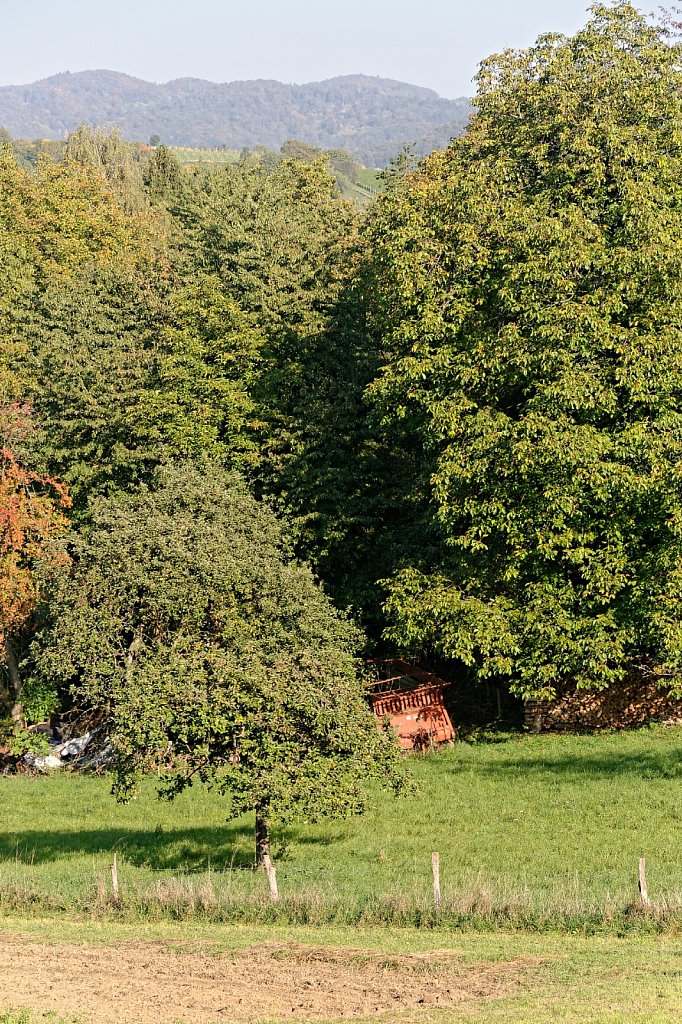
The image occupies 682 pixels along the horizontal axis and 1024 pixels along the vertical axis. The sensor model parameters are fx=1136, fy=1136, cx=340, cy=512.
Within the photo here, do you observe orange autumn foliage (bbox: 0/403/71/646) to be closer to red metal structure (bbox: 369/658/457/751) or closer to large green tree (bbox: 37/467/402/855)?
large green tree (bbox: 37/467/402/855)

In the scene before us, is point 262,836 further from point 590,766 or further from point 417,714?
point 417,714

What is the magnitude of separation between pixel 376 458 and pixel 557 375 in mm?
10935

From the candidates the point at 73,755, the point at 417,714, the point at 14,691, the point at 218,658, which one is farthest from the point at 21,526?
the point at 218,658

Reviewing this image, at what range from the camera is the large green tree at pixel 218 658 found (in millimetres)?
21969

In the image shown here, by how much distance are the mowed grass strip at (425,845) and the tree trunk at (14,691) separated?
4478 millimetres

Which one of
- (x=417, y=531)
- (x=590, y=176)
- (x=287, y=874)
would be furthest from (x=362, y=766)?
(x=590, y=176)

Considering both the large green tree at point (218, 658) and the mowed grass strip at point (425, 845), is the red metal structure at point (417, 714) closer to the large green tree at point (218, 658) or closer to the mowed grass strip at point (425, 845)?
the mowed grass strip at point (425, 845)

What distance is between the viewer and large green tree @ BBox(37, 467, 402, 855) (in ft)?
72.1

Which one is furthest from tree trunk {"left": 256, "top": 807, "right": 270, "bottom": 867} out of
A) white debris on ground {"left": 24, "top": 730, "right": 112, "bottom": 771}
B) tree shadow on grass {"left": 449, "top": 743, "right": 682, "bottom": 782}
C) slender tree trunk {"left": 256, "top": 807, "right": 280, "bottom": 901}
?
white debris on ground {"left": 24, "top": 730, "right": 112, "bottom": 771}

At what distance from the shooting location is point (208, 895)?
20.6 m

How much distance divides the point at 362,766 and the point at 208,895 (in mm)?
3847

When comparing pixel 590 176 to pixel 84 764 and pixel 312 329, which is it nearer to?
pixel 312 329

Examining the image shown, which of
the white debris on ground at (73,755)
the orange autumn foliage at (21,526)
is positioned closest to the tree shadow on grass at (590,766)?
the white debris on ground at (73,755)

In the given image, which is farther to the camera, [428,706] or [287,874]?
[428,706]
